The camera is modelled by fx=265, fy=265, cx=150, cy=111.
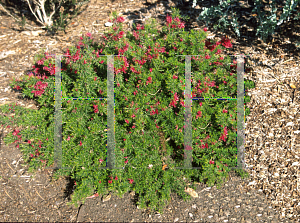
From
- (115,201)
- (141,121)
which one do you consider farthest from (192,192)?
(141,121)

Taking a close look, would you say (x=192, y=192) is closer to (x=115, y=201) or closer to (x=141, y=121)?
(x=115, y=201)

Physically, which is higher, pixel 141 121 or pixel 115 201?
pixel 141 121

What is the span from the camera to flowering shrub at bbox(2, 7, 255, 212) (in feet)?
10.5

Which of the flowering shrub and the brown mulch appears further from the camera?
the flowering shrub

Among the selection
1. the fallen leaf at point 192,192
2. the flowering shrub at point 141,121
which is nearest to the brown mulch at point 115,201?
the fallen leaf at point 192,192

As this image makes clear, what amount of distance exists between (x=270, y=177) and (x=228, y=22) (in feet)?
10.5

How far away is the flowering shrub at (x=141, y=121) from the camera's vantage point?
10.5 ft

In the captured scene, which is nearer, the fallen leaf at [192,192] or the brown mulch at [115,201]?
the brown mulch at [115,201]

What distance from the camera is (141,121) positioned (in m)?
3.29

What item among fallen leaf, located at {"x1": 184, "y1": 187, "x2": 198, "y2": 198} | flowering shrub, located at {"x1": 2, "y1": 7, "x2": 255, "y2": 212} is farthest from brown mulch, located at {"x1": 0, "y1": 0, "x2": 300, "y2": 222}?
flowering shrub, located at {"x1": 2, "y1": 7, "x2": 255, "y2": 212}

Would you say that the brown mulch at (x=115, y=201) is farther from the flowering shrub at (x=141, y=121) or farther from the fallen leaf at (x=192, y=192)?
the flowering shrub at (x=141, y=121)

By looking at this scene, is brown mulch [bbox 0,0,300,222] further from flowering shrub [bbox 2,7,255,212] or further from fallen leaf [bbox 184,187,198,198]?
flowering shrub [bbox 2,7,255,212]

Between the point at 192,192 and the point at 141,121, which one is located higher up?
the point at 141,121

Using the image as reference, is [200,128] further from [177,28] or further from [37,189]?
[37,189]
